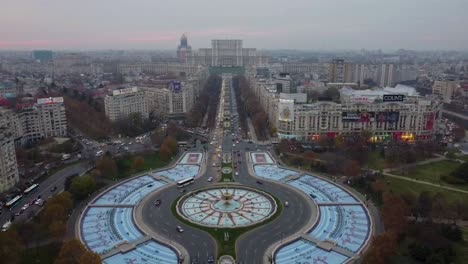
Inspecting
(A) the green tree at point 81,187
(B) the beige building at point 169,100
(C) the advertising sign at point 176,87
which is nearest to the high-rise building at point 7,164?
(A) the green tree at point 81,187

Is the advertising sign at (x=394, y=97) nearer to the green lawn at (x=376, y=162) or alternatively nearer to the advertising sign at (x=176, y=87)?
the green lawn at (x=376, y=162)

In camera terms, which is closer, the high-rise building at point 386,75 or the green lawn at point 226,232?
the green lawn at point 226,232

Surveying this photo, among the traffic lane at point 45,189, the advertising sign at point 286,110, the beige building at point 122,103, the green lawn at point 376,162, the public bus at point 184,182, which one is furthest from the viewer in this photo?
the beige building at point 122,103

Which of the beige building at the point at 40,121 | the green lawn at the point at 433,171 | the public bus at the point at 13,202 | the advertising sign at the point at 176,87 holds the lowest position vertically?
the public bus at the point at 13,202

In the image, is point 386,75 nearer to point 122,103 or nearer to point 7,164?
point 122,103

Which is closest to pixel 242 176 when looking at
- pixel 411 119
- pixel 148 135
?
pixel 148 135

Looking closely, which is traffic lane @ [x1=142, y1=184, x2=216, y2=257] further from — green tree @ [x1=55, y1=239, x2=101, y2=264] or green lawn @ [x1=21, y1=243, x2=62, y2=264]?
green lawn @ [x1=21, y1=243, x2=62, y2=264]

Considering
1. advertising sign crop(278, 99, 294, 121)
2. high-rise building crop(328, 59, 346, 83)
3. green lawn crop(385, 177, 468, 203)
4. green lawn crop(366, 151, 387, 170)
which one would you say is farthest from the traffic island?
high-rise building crop(328, 59, 346, 83)
